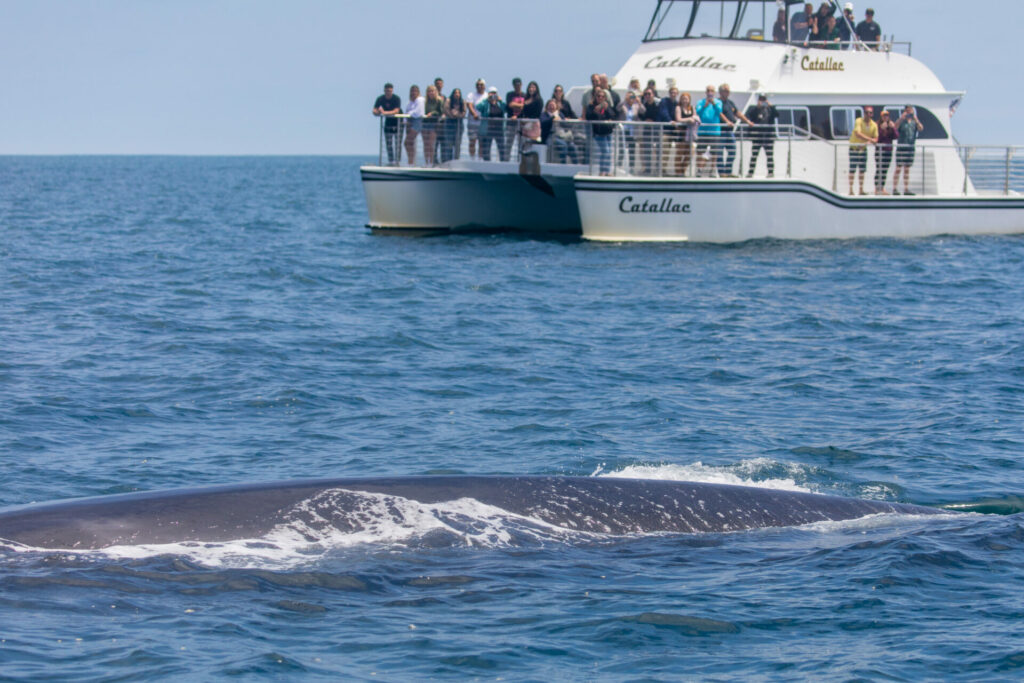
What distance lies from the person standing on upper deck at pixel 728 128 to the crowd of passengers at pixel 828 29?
3.16 meters

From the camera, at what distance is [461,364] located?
1472 cm

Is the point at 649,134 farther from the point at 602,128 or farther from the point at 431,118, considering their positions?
the point at 431,118

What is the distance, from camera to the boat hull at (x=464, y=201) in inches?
1112

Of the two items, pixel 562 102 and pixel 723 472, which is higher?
pixel 562 102

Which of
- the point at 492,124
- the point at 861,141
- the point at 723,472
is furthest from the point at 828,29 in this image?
the point at 723,472

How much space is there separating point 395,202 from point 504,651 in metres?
24.0

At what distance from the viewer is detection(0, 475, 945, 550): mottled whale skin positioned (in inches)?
266

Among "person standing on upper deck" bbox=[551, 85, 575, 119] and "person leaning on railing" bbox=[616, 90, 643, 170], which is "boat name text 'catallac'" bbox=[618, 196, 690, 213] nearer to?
"person leaning on railing" bbox=[616, 90, 643, 170]

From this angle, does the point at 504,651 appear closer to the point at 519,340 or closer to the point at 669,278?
the point at 519,340

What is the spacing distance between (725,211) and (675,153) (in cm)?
159

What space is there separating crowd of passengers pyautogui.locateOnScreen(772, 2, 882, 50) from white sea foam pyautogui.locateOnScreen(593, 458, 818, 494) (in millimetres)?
20195

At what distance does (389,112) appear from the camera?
27.7 m

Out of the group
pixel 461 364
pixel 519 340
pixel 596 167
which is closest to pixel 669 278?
pixel 596 167

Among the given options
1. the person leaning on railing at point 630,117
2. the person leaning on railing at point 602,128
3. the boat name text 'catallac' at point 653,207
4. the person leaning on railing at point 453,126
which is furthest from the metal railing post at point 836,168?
the person leaning on railing at point 453,126
